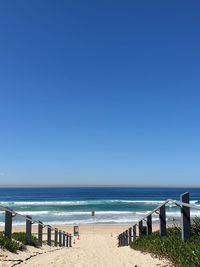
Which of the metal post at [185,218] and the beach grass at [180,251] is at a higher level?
the metal post at [185,218]

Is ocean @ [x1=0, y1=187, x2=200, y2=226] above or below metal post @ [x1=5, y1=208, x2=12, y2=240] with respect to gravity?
below

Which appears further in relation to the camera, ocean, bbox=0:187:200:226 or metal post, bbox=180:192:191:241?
ocean, bbox=0:187:200:226

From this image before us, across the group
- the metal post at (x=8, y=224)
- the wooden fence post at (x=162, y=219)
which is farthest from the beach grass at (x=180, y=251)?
the metal post at (x=8, y=224)

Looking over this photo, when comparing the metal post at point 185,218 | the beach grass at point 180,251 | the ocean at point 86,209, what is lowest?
the ocean at point 86,209

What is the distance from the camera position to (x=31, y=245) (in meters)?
7.86

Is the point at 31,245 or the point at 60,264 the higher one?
the point at 60,264

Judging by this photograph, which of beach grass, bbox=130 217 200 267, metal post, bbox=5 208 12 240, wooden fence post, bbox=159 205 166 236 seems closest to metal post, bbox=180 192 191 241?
beach grass, bbox=130 217 200 267

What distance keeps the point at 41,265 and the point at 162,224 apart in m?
3.36

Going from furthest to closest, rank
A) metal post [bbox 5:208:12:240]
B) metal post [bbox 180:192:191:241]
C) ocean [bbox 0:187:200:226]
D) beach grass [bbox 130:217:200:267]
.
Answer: ocean [bbox 0:187:200:226]
metal post [bbox 5:208:12:240]
metal post [bbox 180:192:191:241]
beach grass [bbox 130:217:200:267]

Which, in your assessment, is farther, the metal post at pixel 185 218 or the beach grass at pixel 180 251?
the metal post at pixel 185 218

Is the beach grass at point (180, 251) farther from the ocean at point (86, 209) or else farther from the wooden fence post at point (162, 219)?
the ocean at point (86, 209)

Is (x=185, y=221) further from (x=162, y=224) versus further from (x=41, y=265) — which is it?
(x=41, y=265)

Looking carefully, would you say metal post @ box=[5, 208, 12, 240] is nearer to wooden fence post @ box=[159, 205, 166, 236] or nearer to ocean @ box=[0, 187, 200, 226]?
ocean @ box=[0, 187, 200, 226]

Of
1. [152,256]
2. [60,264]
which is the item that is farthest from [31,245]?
[152,256]
